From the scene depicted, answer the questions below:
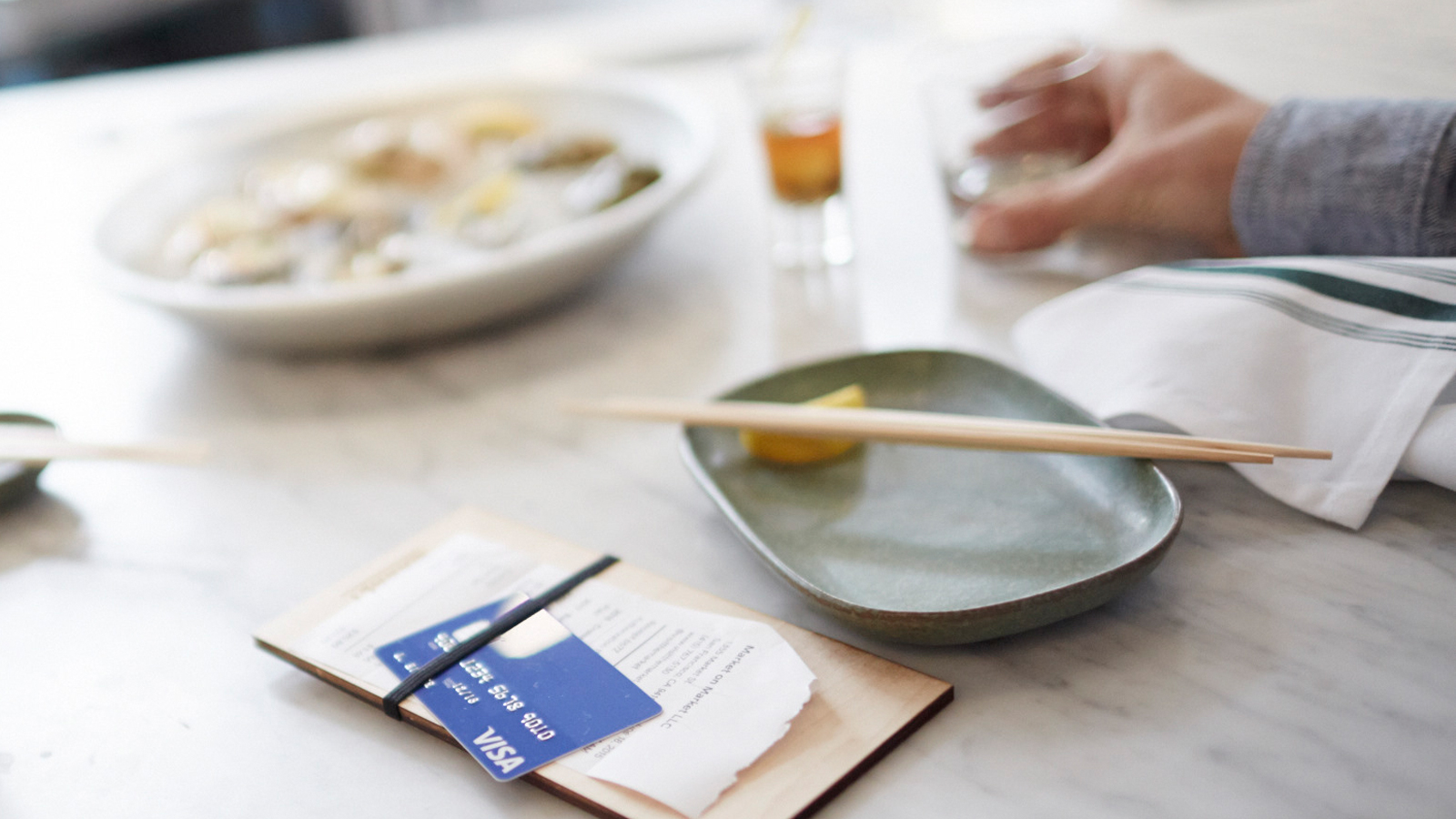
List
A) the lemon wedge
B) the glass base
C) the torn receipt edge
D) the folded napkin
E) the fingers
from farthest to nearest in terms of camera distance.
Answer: the glass base → the fingers → the lemon wedge → the folded napkin → the torn receipt edge

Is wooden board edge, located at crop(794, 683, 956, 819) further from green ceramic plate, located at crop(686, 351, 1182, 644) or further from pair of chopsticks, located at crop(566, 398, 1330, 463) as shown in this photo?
pair of chopsticks, located at crop(566, 398, 1330, 463)

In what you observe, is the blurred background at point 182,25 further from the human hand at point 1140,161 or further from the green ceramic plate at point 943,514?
the green ceramic plate at point 943,514

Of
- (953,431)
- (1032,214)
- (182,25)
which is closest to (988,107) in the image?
(1032,214)

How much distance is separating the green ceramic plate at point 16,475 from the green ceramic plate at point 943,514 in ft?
1.46

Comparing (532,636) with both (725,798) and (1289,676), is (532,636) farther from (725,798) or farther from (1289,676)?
(1289,676)

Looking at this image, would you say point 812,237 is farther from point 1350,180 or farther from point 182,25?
point 182,25

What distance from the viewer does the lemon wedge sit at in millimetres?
595

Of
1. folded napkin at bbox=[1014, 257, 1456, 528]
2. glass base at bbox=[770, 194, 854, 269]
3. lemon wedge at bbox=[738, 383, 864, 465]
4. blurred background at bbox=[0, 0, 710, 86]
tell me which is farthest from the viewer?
blurred background at bbox=[0, 0, 710, 86]

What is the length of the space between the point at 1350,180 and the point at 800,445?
0.35 metres

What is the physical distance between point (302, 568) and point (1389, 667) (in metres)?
0.54

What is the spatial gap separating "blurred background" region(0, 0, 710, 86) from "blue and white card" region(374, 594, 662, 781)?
7.87 ft

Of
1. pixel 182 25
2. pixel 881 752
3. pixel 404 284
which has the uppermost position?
pixel 182 25

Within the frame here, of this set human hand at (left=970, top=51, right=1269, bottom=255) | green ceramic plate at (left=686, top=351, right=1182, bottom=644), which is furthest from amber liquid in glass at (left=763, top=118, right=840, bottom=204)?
green ceramic plate at (left=686, top=351, right=1182, bottom=644)

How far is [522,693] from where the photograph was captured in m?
0.44
